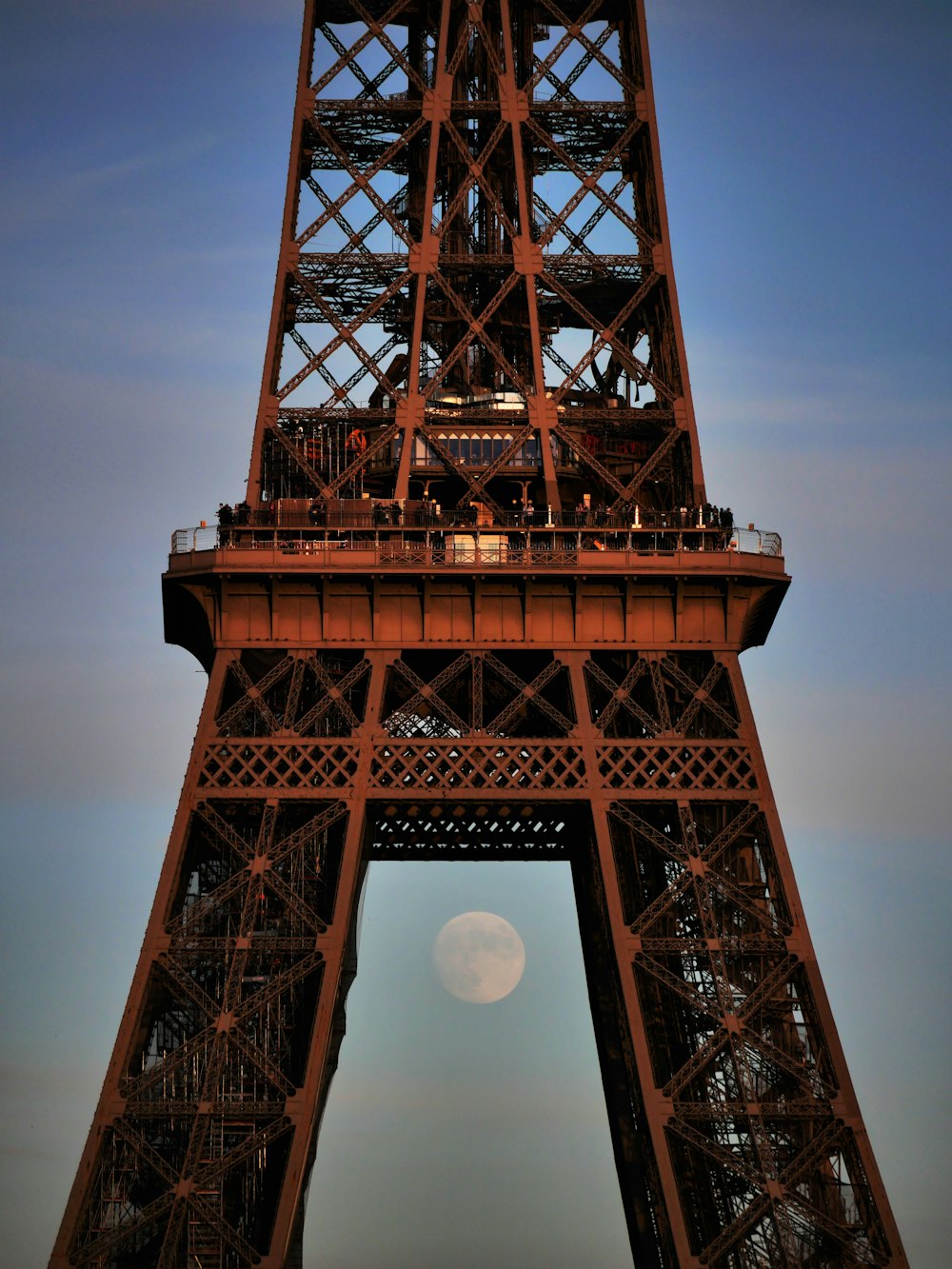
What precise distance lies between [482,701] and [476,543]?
14.4 feet

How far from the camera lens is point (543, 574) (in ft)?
253

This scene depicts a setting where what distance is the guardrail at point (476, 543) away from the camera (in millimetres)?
77438

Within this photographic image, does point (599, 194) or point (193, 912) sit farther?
point (599, 194)

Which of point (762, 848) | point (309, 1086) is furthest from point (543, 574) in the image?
point (309, 1086)

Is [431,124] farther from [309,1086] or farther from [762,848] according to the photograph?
[309,1086]

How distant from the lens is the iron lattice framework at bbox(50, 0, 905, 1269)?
232 feet

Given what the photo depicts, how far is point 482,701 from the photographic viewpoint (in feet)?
252

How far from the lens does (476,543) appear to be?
7812 centimetres

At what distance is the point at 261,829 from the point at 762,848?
12.8 metres

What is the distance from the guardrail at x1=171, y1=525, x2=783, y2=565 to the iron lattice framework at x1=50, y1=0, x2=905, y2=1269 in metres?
0.14

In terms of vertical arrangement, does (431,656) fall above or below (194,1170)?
above

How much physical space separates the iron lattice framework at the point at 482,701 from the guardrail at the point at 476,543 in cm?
14

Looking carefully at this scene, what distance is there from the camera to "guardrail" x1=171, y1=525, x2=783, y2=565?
77.4 m

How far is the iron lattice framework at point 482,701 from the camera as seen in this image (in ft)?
232
